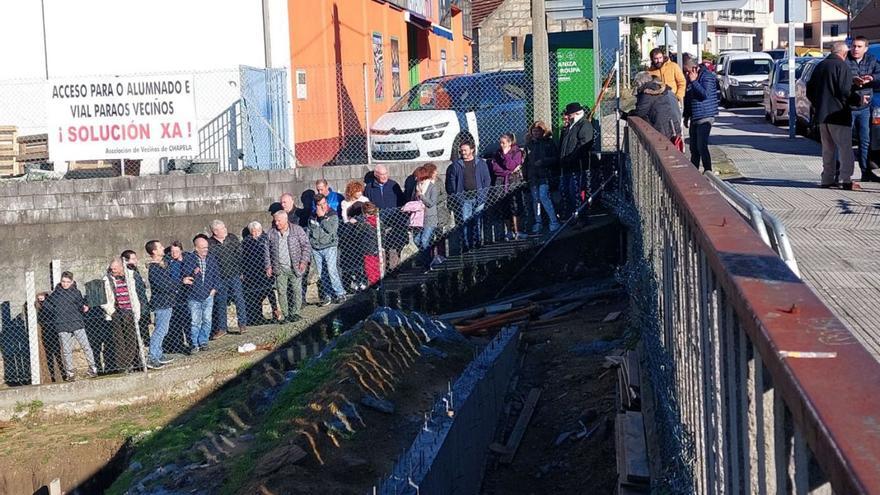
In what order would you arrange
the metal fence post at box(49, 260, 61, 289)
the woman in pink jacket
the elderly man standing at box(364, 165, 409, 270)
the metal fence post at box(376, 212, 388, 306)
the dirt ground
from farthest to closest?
the metal fence post at box(49, 260, 61, 289) → the woman in pink jacket → the elderly man standing at box(364, 165, 409, 270) → the metal fence post at box(376, 212, 388, 306) → the dirt ground

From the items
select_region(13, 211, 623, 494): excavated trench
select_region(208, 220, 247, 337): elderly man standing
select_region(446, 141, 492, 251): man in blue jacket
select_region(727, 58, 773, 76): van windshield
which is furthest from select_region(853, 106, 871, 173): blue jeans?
select_region(727, 58, 773, 76): van windshield

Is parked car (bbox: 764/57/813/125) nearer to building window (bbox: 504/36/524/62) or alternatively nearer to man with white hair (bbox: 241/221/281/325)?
man with white hair (bbox: 241/221/281/325)

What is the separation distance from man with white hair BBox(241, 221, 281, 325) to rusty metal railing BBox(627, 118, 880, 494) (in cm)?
1065

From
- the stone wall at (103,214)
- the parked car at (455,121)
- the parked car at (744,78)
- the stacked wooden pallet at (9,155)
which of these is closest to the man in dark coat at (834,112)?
the parked car at (455,121)

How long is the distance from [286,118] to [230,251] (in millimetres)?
5670

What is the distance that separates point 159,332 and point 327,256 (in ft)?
7.63

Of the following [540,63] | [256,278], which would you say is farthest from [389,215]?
[540,63]

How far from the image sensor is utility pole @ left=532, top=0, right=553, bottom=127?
707 inches

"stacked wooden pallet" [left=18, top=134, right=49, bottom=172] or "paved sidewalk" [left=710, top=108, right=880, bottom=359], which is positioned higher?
"stacked wooden pallet" [left=18, top=134, right=49, bottom=172]

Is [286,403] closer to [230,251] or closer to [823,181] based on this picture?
[230,251]

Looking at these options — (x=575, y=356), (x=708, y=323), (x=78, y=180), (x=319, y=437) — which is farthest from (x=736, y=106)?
(x=708, y=323)

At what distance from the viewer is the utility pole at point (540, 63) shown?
18.0 meters

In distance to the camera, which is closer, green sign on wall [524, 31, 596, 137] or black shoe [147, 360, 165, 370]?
black shoe [147, 360, 165, 370]

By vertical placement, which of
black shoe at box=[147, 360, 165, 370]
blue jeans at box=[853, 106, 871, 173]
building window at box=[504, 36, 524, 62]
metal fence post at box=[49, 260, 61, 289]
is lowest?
black shoe at box=[147, 360, 165, 370]
